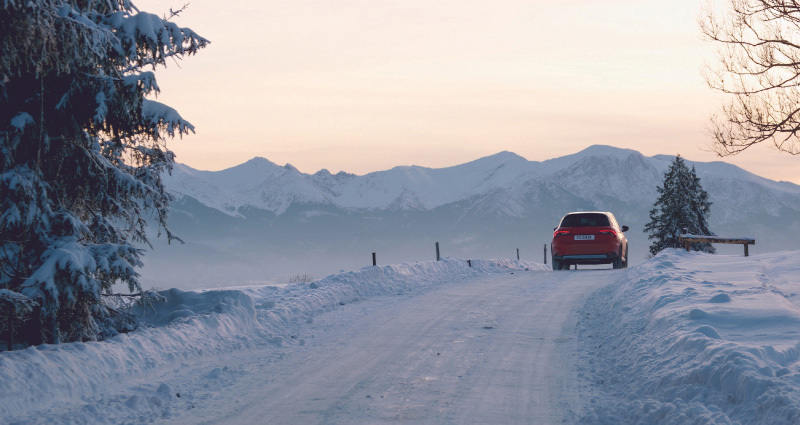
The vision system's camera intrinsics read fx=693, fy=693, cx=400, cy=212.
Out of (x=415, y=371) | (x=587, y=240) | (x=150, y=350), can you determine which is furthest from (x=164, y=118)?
(x=587, y=240)

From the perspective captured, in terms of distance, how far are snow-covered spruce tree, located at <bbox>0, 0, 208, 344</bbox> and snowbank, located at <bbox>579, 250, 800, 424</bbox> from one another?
20.5 ft

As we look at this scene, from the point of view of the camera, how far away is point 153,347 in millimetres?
9008

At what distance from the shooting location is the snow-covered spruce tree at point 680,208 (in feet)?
171

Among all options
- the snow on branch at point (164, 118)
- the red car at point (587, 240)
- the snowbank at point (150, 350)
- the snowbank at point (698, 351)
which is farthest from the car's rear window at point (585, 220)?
the snow on branch at point (164, 118)

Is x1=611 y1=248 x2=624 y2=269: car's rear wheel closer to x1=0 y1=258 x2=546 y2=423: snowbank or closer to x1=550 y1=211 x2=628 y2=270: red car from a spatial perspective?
x1=550 y1=211 x2=628 y2=270: red car

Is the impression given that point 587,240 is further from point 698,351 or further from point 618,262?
point 698,351

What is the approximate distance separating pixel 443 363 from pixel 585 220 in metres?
15.2

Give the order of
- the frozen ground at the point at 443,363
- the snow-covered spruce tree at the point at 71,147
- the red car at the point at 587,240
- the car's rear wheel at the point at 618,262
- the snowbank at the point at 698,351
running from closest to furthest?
the snowbank at the point at 698,351 → the frozen ground at the point at 443,363 → the snow-covered spruce tree at the point at 71,147 → the red car at the point at 587,240 → the car's rear wheel at the point at 618,262

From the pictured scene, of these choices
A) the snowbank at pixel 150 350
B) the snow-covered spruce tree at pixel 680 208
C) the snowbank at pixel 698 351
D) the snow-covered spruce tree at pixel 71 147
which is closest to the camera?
the snowbank at pixel 698 351

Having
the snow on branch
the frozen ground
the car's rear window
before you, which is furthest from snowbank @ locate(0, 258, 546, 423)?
the car's rear window

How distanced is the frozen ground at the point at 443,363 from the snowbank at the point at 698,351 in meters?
0.02

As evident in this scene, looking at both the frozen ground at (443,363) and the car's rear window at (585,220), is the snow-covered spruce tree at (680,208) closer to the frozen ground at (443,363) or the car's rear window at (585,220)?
the car's rear window at (585,220)

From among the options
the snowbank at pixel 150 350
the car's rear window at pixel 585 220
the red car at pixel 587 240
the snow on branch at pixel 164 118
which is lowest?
the snowbank at pixel 150 350

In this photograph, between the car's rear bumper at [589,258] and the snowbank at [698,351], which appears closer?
the snowbank at [698,351]
